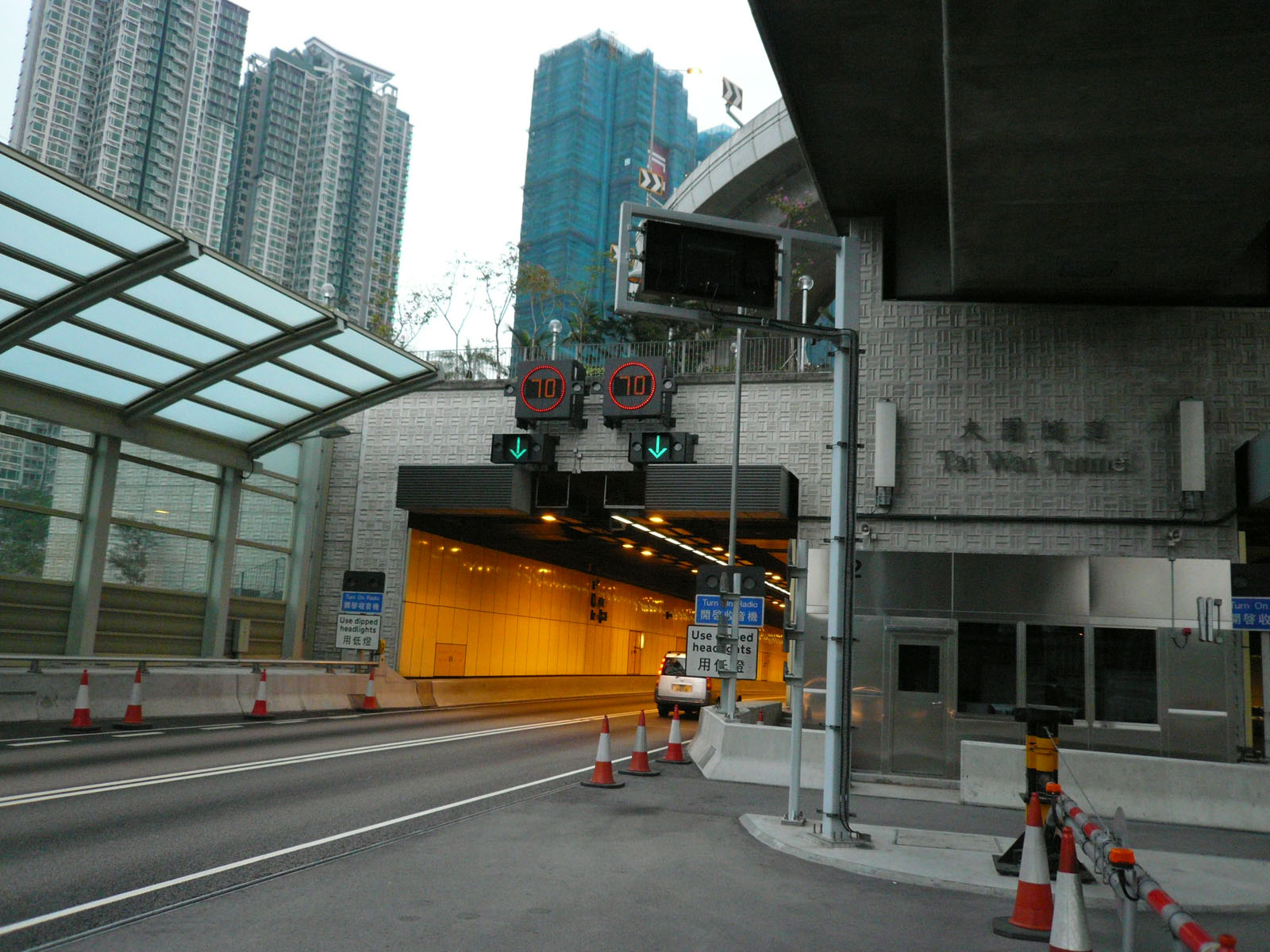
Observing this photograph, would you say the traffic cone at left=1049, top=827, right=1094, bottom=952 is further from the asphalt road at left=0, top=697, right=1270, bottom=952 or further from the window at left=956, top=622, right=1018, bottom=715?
the window at left=956, top=622, right=1018, bottom=715

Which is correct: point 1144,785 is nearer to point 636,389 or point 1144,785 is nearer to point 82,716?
point 636,389

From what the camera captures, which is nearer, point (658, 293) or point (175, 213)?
point (658, 293)

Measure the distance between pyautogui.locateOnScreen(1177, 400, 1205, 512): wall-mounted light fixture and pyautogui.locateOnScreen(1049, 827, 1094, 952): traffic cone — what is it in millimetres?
12939

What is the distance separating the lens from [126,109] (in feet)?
315

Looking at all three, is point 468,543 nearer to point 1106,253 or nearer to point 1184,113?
point 1106,253

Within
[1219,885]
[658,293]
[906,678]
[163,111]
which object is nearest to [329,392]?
[906,678]

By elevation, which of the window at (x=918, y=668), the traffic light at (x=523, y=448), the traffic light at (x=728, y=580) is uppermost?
the traffic light at (x=523, y=448)

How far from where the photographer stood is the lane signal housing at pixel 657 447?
23.1 metres

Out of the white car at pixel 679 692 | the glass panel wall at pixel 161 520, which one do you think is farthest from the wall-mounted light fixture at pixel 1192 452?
the glass panel wall at pixel 161 520

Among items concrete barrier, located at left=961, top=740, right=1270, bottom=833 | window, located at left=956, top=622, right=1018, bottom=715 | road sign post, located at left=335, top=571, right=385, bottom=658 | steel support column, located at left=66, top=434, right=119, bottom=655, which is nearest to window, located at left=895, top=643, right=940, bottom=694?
window, located at left=956, top=622, right=1018, bottom=715

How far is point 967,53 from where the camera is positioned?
881 centimetres

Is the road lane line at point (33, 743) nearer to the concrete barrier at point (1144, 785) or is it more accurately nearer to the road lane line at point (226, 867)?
the road lane line at point (226, 867)

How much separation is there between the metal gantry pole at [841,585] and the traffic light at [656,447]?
1186 cm

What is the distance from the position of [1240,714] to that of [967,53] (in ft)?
40.1
